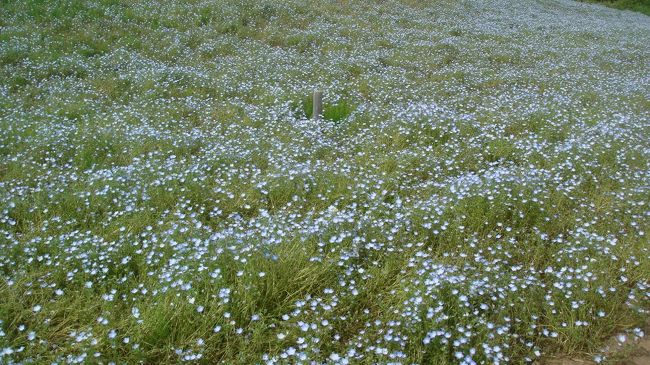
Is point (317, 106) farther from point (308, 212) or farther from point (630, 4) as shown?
point (630, 4)

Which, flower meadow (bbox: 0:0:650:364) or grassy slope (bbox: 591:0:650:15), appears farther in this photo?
grassy slope (bbox: 591:0:650:15)

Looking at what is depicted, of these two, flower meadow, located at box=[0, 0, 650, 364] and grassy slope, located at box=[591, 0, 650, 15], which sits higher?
flower meadow, located at box=[0, 0, 650, 364]

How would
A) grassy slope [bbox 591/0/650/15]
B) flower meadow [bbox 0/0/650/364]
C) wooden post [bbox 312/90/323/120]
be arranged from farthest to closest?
grassy slope [bbox 591/0/650/15] < wooden post [bbox 312/90/323/120] < flower meadow [bbox 0/0/650/364]

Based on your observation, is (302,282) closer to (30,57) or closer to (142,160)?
(142,160)

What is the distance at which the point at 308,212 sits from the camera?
17.1ft

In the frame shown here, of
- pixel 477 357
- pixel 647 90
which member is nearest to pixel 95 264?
pixel 477 357

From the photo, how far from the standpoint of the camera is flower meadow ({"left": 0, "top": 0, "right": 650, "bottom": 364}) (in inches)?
146

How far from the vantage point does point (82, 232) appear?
4852 mm

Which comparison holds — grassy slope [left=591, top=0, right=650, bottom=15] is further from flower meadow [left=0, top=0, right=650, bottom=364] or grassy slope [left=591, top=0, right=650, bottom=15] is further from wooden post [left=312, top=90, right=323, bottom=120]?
wooden post [left=312, top=90, right=323, bottom=120]

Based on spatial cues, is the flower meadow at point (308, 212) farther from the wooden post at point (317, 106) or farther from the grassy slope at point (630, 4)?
the grassy slope at point (630, 4)

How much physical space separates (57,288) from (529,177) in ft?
17.1

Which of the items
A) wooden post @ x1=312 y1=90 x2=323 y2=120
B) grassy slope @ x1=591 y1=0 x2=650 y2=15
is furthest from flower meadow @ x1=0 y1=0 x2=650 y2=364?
grassy slope @ x1=591 y1=0 x2=650 y2=15

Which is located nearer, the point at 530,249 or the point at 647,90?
the point at 530,249

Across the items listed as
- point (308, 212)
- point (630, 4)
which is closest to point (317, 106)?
point (308, 212)
